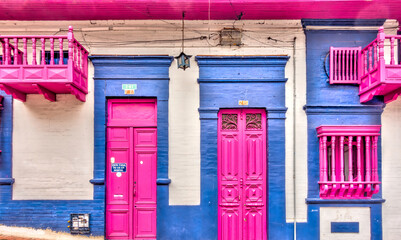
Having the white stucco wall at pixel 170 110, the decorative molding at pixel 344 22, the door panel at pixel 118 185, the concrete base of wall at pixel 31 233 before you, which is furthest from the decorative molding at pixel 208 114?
the concrete base of wall at pixel 31 233

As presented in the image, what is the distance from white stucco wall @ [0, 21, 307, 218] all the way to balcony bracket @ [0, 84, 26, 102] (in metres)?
0.19

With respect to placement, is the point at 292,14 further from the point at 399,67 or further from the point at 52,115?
the point at 52,115

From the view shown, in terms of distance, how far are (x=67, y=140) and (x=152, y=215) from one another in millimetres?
2633

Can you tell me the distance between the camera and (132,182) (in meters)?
6.58

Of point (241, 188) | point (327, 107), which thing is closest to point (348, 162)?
point (327, 107)

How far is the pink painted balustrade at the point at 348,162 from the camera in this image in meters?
6.07

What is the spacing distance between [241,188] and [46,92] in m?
4.84

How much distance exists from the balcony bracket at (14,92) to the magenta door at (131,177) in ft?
6.27

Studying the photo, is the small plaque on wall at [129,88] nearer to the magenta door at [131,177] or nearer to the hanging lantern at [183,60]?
the magenta door at [131,177]

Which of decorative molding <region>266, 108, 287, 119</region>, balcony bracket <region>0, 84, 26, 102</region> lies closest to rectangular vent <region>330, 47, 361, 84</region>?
decorative molding <region>266, 108, 287, 119</region>

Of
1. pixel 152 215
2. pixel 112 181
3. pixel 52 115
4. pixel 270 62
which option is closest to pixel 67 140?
pixel 52 115

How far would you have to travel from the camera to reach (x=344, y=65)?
6.55 metres

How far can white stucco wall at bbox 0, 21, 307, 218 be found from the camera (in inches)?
255

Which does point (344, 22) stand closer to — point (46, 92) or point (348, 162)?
point (348, 162)
